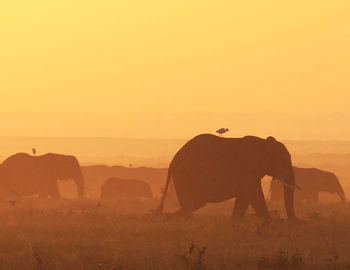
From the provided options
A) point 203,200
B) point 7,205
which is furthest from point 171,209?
point 203,200

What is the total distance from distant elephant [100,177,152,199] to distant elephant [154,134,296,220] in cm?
1681

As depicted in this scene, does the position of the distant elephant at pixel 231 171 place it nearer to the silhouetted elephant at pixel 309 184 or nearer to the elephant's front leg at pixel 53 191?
the silhouetted elephant at pixel 309 184

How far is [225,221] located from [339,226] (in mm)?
3245

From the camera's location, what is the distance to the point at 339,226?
67.7 feet

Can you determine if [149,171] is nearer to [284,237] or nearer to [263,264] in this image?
[284,237]

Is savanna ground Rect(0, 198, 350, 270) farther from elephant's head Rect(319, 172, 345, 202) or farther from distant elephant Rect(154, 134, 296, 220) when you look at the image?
elephant's head Rect(319, 172, 345, 202)

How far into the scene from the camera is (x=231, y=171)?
2298 centimetres

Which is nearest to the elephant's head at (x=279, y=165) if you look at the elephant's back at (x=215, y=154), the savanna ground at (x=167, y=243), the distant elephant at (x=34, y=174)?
the elephant's back at (x=215, y=154)

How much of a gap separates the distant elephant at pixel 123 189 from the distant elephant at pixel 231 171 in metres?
16.8

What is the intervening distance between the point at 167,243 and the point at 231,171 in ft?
21.0

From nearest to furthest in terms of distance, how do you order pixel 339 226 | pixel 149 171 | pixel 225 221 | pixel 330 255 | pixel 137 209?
pixel 330 255, pixel 339 226, pixel 225 221, pixel 137 209, pixel 149 171

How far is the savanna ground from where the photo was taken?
46.9ft

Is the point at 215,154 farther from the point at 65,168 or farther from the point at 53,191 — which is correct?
the point at 65,168

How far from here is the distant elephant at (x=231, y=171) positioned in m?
22.7
